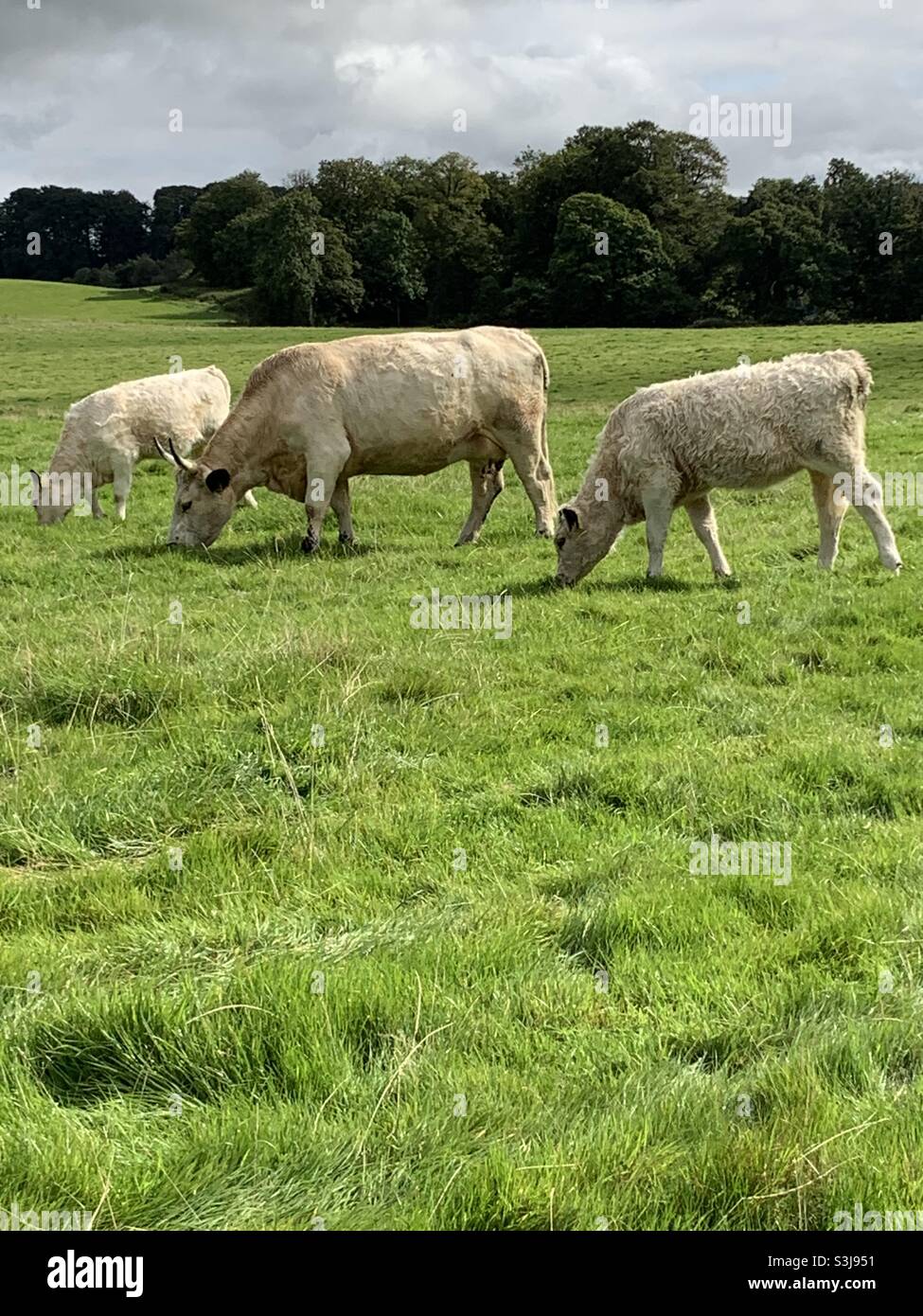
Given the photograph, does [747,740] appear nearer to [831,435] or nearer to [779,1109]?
[779,1109]

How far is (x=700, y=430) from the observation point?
11625 mm

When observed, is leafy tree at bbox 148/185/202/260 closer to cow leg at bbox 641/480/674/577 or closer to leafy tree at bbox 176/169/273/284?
leafy tree at bbox 176/169/273/284

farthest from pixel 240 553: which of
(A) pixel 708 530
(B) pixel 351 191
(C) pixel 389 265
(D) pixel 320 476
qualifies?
(B) pixel 351 191

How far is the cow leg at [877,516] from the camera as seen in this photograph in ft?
37.8

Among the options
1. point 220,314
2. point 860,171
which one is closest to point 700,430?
point 220,314

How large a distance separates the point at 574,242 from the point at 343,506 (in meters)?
72.7

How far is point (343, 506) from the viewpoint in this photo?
48.9 ft

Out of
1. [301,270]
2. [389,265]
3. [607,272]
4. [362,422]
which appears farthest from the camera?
[389,265]

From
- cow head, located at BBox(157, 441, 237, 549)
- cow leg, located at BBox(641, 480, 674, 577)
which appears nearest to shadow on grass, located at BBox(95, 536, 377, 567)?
cow head, located at BBox(157, 441, 237, 549)

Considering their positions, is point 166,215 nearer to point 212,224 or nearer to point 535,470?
point 212,224

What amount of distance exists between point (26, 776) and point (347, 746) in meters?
1.84

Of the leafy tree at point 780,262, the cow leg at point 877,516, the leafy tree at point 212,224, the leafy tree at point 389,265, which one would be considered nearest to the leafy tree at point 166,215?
the leafy tree at point 212,224

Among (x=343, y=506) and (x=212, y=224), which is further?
(x=212, y=224)

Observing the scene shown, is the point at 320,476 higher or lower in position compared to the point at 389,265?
lower
